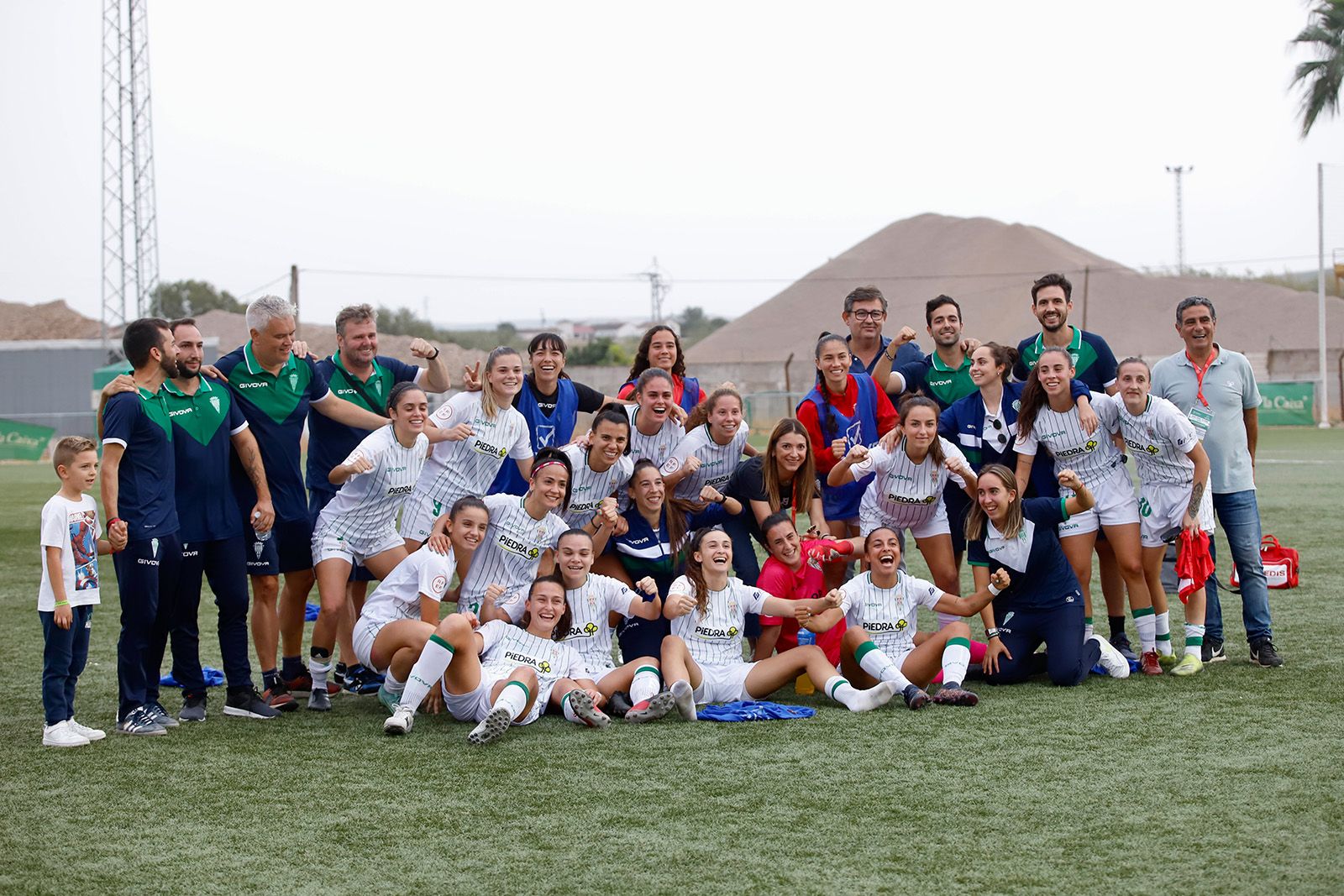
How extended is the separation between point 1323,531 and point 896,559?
7.09 m

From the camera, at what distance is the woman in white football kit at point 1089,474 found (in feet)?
20.4

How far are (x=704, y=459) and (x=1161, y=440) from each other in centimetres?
225

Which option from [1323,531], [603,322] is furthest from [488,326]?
[1323,531]

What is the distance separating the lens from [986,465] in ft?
20.2

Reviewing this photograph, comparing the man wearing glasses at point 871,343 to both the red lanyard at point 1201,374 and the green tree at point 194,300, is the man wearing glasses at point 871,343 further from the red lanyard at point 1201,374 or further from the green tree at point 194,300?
the green tree at point 194,300

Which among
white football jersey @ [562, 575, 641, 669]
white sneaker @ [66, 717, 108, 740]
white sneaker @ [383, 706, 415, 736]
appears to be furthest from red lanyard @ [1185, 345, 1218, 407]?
white sneaker @ [66, 717, 108, 740]

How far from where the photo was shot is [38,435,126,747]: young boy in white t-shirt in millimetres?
5090

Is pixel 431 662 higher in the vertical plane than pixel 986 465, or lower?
lower

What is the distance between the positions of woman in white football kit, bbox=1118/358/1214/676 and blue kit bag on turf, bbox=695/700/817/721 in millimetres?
1965

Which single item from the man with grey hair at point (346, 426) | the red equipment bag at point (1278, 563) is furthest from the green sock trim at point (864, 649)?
the red equipment bag at point (1278, 563)

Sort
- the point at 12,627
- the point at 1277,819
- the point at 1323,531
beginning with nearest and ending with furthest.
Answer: the point at 1277,819 < the point at 12,627 < the point at 1323,531

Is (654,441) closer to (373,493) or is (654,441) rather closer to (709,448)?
(709,448)

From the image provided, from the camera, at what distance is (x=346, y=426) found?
6246mm

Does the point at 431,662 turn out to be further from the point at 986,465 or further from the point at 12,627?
the point at 12,627
